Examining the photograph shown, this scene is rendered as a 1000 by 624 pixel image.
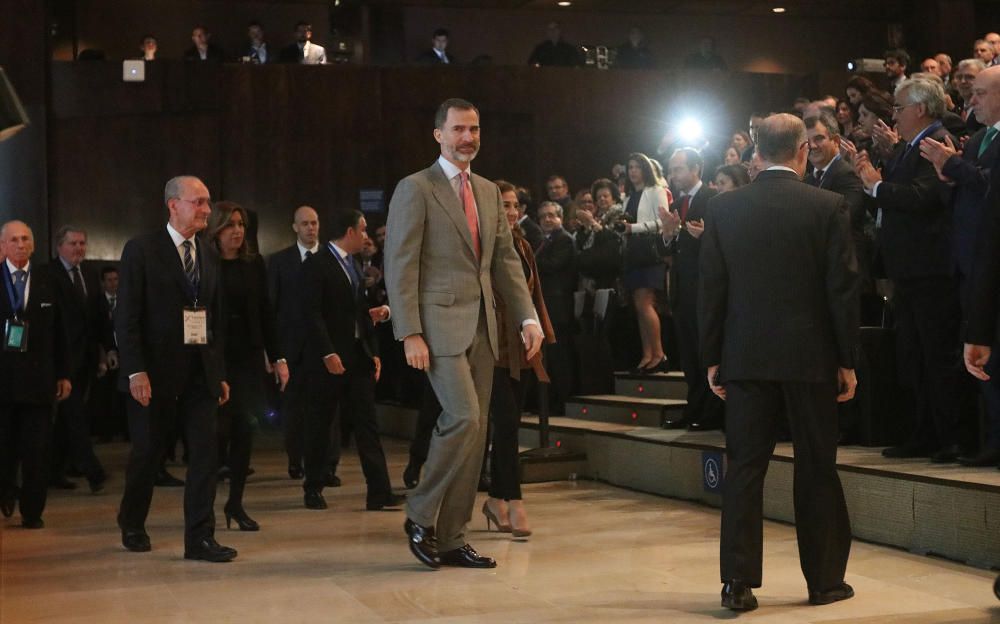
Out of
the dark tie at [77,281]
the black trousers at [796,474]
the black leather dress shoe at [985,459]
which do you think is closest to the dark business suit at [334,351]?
the dark tie at [77,281]

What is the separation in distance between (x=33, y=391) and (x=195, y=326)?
5.07 feet

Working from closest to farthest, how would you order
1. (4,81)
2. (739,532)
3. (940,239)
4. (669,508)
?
(4,81) < (739,532) < (940,239) < (669,508)

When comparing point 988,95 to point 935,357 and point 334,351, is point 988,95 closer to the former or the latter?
point 935,357

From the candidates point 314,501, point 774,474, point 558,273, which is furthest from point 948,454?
point 558,273

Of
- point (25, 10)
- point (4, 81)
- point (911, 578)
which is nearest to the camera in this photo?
point (4, 81)

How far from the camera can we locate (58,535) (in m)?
6.06

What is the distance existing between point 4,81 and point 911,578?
3751 millimetres

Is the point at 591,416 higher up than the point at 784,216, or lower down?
lower down

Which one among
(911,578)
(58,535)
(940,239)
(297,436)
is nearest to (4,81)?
(911,578)

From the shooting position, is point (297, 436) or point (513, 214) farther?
point (297, 436)

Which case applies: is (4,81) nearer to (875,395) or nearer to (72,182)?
(875,395)

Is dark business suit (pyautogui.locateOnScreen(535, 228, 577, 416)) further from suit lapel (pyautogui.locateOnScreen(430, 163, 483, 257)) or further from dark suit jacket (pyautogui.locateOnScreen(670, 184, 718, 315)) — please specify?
suit lapel (pyautogui.locateOnScreen(430, 163, 483, 257))

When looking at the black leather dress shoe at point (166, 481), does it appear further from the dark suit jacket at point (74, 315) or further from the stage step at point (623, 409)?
the stage step at point (623, 409)

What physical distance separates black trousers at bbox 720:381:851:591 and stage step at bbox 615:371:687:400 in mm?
4105
